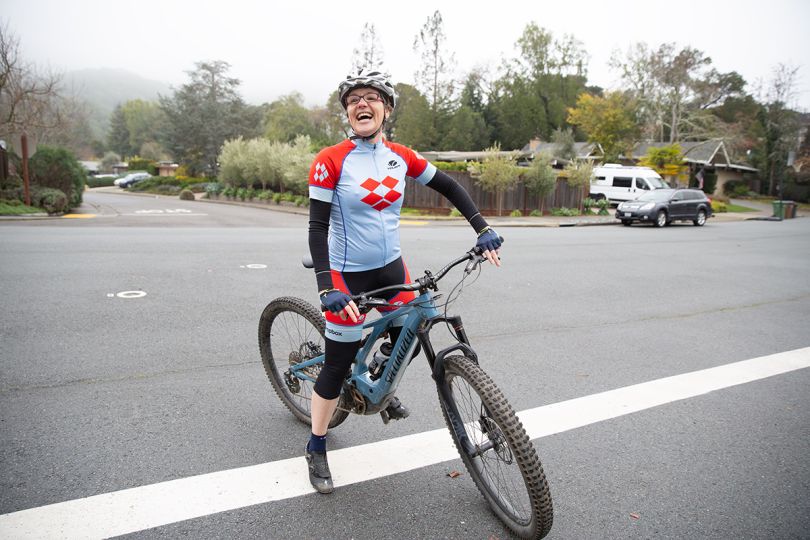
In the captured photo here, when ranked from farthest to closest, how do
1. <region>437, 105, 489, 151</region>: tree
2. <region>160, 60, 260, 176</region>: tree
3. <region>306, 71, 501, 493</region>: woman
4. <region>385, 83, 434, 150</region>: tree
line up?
<region>437, 105, 489, 151</region>: tree, <region>385, 83, 434, 150</region>: tree, <region>160, 60, 260, 176</region>: tree, <region>306, 71, 501, 493</region>: woman

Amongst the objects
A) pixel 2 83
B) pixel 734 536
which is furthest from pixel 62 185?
pixel 734 536

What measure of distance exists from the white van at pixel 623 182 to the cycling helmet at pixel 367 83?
1206 inches

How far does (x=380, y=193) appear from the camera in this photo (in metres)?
2.77

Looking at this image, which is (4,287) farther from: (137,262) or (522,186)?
(522,186)

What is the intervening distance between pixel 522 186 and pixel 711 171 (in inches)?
1301

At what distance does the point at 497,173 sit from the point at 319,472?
74.3ft

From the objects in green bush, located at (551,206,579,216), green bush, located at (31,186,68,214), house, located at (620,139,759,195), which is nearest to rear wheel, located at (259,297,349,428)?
green bush, located at (31,186,68,214)

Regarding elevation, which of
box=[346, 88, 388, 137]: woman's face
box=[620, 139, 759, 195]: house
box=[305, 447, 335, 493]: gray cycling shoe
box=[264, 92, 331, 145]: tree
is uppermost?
box=[264, 92, 331, 145]: tree

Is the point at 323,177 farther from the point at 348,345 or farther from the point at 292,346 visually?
the point at 292,346

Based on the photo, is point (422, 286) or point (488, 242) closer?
point (422, 286)

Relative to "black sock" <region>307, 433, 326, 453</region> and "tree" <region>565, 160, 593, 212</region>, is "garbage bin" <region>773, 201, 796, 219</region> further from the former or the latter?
"black sock" <region>307, 433, 326, 453</region>

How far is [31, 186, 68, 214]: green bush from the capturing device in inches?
745

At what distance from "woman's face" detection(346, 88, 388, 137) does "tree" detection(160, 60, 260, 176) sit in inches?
2072

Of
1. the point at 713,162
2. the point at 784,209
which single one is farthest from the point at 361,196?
the point at 713,162
